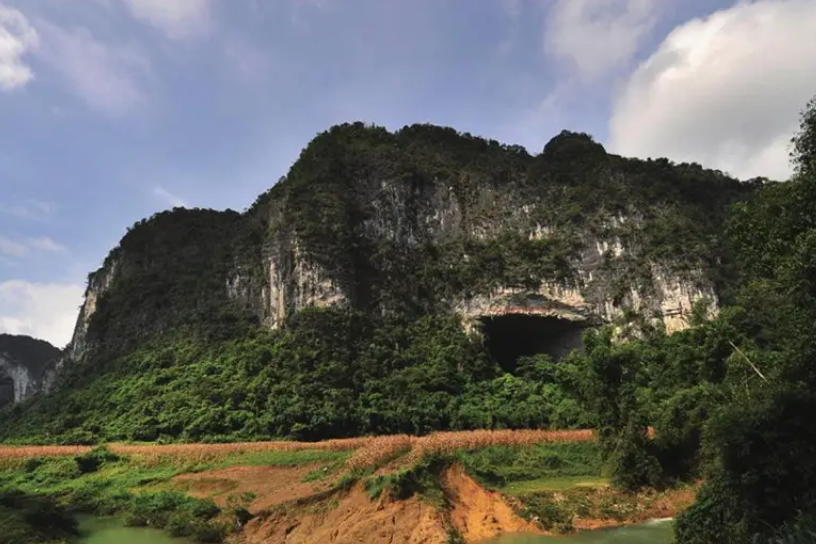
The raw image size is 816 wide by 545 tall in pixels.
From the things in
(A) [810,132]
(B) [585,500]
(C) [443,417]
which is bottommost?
(B) [585,500]

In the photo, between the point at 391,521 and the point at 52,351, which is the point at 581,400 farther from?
the point at 52,351

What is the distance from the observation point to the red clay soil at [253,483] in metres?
23.5

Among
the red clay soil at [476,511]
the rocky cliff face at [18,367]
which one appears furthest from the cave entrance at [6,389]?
the red clay soil at [476,511]

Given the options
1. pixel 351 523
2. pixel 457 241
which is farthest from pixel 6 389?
pixel 351 523

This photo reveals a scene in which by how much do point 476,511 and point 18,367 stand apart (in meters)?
95.3

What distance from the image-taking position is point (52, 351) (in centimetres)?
10088

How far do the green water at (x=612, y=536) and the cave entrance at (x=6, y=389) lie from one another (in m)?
99.4

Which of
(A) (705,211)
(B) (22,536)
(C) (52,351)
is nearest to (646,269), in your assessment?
(A) (705,211)

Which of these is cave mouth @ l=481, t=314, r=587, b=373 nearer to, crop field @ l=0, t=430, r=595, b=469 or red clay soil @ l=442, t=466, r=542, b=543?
crop field @ l=0, t=430, r=595, b=469

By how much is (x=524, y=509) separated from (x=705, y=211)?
1830 inches

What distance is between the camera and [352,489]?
20.0m

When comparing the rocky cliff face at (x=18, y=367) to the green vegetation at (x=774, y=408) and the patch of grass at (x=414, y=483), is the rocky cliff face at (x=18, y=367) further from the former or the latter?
the green vegetation at (x=774, y=408)

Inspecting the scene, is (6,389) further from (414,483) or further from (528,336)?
(414,483)

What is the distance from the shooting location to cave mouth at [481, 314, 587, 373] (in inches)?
1997
